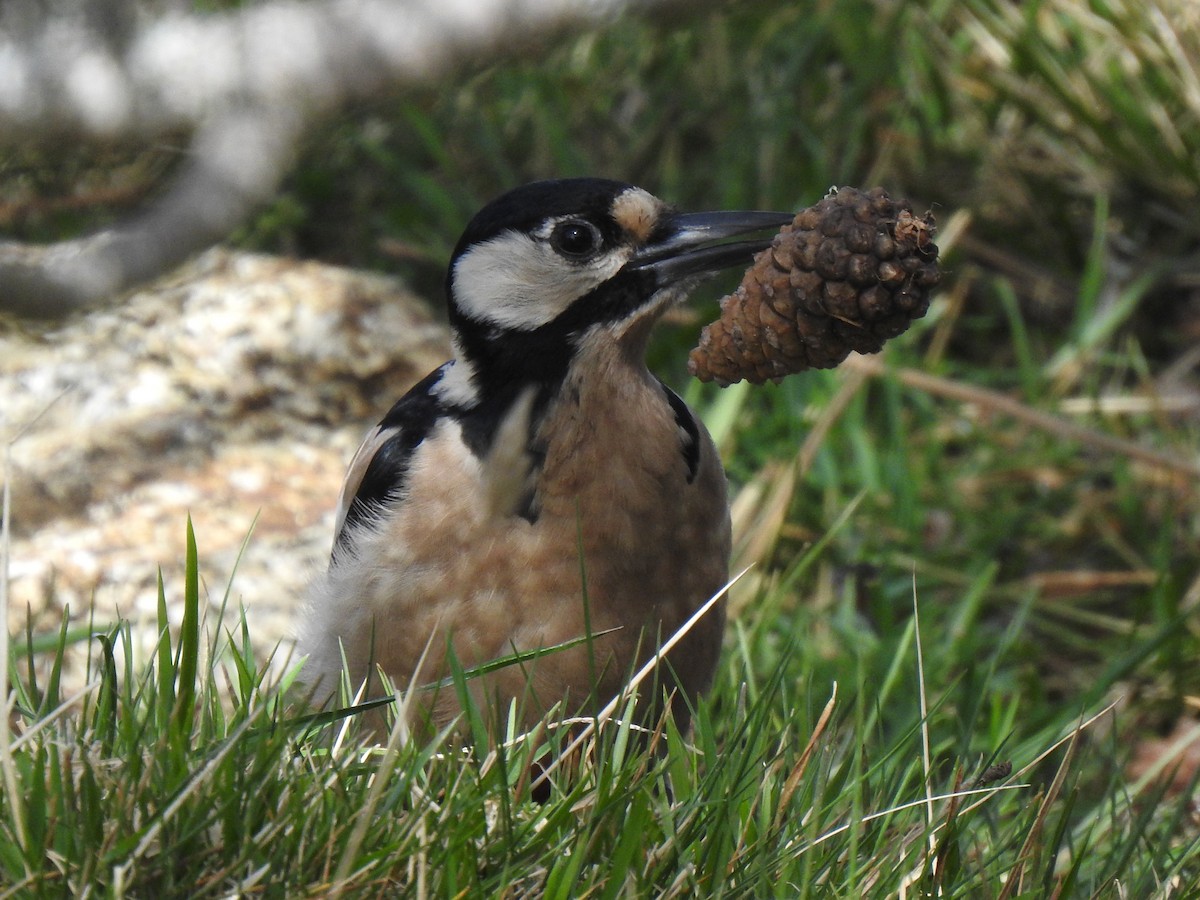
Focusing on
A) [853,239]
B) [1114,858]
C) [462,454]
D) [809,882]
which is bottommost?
[1114,858]

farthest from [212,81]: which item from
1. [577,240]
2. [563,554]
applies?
[563,554]

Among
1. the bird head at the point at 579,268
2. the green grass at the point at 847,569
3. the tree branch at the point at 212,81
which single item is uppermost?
the tree branch at the point at 212,81

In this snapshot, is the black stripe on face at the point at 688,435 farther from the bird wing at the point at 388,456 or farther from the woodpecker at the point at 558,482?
the bird wing at the point at 388,456

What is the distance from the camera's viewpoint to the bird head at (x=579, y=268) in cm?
323

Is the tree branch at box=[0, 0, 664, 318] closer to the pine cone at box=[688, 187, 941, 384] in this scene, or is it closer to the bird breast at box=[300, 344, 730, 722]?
the bird breast at box=[300, 344, 730, 722]

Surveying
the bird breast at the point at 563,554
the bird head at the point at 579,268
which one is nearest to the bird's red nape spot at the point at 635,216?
the bird head at the point at 579,268

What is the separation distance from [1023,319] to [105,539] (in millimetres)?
3351

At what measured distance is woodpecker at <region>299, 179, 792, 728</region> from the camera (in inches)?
125

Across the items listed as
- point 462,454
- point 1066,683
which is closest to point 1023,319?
point 1066,683

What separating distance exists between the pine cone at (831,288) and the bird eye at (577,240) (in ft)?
1.40

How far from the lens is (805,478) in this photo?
4.80 meters

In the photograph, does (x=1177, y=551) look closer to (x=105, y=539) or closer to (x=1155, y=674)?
(x=1155, y=674)

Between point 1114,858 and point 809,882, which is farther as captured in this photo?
point 1114,858

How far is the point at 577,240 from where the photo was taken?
3.27m
